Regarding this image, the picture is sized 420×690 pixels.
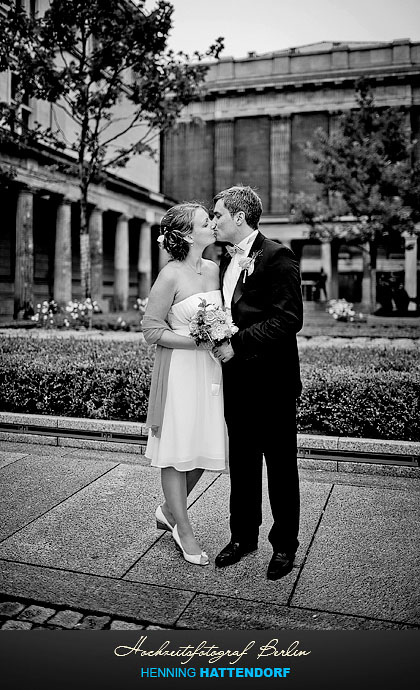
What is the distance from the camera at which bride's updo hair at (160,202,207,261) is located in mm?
4086

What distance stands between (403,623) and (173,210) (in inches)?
110

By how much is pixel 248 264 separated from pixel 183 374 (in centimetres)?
84

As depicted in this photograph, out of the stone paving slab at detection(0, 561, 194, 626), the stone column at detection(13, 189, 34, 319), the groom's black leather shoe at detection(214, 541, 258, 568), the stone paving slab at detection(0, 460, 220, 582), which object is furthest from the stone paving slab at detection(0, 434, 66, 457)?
the stone column at detection(13, 189, 34, 319)

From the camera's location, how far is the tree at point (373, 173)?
80.1 ft

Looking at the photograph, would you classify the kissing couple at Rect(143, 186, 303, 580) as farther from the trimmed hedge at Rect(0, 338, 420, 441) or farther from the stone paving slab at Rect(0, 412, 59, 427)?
the stone paving slab at Rect(0, 412, 59, 427)

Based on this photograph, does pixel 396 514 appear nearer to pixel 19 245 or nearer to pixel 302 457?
pixel 302 457

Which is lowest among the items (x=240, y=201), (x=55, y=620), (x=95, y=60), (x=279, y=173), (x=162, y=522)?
(x=55, y=620)

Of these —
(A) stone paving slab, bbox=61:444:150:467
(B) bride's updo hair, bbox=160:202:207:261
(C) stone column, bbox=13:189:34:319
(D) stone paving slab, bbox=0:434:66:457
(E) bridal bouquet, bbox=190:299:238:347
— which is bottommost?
(A) stone paving slab, bbox=61:444:150:467

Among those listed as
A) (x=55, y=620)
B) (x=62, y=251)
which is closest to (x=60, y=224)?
(x=62, y=251)

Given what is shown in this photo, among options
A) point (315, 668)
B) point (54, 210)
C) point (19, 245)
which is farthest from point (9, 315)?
point (315, 668)

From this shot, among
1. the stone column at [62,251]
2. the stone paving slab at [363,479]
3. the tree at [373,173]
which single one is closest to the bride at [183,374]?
the stone paving slab at [363,479]

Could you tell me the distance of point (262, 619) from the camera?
3.53 m

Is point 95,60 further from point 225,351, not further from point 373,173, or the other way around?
point 225,351

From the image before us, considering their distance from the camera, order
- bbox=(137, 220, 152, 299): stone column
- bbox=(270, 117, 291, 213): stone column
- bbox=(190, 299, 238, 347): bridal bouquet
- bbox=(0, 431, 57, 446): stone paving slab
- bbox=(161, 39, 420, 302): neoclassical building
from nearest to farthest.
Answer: bbox=(190, 299, 238, 347): bridal bouquet, bbox=(0, 431, 57, 446): stone paving slab, bbox=(161, 39, 420, 302): neoclassical building, bbox=(137, 220, 152, 299): stone column, bbox=(270, 117, 291, 213): stone column
